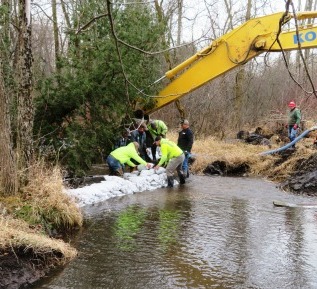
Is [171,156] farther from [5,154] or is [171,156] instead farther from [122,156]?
[5,154]

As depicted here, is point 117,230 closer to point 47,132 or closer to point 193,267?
point 193,267

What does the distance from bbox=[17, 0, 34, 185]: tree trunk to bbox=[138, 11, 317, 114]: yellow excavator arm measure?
4.21 metres

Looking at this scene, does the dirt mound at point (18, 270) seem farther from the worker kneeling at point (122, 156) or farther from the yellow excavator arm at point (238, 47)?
the yellow excavator arm at point (238, 47)

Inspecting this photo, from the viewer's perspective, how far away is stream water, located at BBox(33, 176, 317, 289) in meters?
5.57

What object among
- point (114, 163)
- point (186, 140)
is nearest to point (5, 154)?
point (114, 163)

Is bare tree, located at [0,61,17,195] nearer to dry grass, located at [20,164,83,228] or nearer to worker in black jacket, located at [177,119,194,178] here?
dry grass, located at [20,164,83,228]

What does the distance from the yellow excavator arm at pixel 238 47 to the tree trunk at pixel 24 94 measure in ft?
13.8

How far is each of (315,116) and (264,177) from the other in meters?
8.57

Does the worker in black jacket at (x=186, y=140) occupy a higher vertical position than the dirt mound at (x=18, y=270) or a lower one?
higher

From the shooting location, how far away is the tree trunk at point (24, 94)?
26.3 feet

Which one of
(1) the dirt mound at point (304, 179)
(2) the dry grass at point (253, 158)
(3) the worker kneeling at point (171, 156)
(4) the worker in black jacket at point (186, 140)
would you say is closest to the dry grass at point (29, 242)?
(3) the worker kneeling at point (171, 156)

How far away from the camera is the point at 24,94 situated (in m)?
8.27

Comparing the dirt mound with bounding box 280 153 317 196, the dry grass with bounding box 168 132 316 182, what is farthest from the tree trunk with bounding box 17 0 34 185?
the dry grass with bounding box 168 132 316 182

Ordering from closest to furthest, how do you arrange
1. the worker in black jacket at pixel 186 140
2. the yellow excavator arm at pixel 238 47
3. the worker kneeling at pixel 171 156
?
the yellow excavator arm at pixel 238 47, the worker kneeling at pixel 171 156, the worker in black jacket at pixel 186 140
